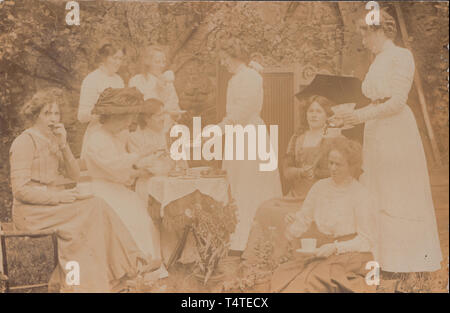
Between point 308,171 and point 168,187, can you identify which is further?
point 308,171

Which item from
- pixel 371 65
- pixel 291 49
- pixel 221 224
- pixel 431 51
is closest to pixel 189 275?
pixel 221 224

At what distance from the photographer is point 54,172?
4.30 metres

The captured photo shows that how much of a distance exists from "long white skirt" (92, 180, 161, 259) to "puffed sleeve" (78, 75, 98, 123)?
57cm

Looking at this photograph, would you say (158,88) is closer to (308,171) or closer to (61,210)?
(61,210)

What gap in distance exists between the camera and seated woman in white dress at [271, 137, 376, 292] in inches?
176

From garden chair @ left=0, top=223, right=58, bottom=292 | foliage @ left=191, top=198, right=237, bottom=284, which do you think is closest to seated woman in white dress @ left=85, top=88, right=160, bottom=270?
foliage @ left=191, top=198, right=237, bottom=284

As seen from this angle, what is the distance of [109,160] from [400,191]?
102 inches

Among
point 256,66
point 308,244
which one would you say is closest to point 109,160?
point 256,66

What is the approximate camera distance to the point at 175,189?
172 inches

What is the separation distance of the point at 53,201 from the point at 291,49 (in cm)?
243

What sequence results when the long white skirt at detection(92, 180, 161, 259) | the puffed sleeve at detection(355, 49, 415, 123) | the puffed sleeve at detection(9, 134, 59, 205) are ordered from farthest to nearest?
1. the puffed sleeve at detection(355, 49, 415, 123)
2. the long white skirt at detection(92, 180, 161, 259)
3. the puffed sleeve at detection(9, 134, 59, 205)

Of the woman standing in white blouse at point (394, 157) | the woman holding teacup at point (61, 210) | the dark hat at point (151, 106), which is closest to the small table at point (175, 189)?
the woman holding teacup at point (61, 210)

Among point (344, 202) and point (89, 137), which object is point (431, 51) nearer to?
Result: point (344, 202)

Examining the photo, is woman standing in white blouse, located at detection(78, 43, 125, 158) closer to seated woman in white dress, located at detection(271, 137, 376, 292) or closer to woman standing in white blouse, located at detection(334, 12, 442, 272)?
seated woman in white dress, located at detection(271, 137, 376, 292)
